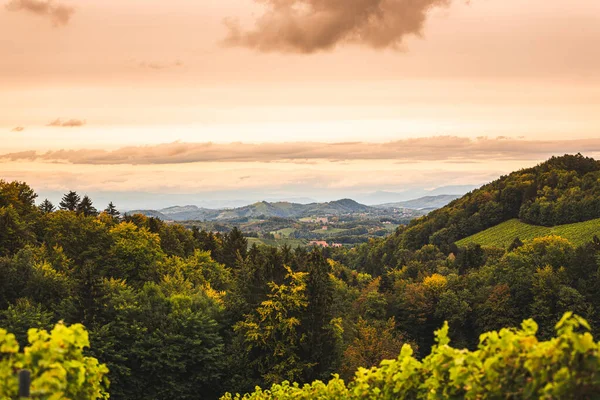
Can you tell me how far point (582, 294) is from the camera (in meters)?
66.5

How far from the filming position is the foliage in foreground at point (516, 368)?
345 inches

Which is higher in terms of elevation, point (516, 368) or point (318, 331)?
point (516, 368)

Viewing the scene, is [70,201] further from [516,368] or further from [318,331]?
[516,368]

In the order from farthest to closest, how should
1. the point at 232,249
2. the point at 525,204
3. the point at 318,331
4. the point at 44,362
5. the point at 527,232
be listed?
the point at 525,204 < the point at 527,232 < the point at 232,249 < the point at 318,331 < the point at 44,362

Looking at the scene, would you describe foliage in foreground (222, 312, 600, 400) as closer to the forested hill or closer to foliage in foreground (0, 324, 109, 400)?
foliage in foreground (0, 324, 109, 400)

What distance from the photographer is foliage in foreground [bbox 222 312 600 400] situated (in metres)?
8.77

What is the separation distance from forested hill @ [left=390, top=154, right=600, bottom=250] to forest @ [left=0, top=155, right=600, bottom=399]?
39.2 meters

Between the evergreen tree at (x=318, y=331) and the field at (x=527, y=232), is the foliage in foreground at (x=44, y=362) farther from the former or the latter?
the field at (x=527, y=232)

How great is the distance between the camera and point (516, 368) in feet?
31.2

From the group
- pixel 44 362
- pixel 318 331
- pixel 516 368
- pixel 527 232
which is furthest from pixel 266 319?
pixel 527 232

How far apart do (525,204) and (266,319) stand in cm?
11923

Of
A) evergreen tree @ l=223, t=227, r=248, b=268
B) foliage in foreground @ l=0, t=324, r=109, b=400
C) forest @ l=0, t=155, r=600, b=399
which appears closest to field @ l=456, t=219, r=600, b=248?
forest @ l=0, t=155, r=600, b=399

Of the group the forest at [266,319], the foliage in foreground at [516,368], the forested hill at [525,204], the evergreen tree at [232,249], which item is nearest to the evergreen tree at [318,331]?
the forest at [266,319]

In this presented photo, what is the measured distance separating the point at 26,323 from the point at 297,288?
2311cm
